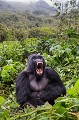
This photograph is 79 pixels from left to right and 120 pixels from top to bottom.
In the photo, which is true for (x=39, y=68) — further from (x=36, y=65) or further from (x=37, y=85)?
(x=37, y=85)

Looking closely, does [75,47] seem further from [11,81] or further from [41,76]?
A: [41,76]

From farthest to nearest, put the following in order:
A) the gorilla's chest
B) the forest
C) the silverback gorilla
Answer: the gorilla's chest, the silverback gorilla, the forest

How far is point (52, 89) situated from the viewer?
4484 mm

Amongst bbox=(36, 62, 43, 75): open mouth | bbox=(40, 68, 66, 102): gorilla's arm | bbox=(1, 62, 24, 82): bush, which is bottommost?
bbox=(1, 62, 24, 82): bush

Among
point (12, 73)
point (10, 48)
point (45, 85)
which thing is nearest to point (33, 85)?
point (45, 85)

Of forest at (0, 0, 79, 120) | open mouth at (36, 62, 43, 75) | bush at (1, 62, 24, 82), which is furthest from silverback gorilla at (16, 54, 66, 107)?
bush at (1, 62, 24, 82)

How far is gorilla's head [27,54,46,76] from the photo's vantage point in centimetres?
420

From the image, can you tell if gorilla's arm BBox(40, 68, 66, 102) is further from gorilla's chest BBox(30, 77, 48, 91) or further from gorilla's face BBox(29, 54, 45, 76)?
gorilla's face BBox(29, 54, 45, 76)

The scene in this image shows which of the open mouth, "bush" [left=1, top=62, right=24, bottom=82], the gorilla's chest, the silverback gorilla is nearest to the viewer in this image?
the open mouth

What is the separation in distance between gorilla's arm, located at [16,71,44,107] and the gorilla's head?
14 cm

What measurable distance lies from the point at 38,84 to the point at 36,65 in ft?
1.63

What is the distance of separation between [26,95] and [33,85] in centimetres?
33

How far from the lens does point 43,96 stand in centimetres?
437

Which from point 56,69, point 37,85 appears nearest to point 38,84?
point 37,85
